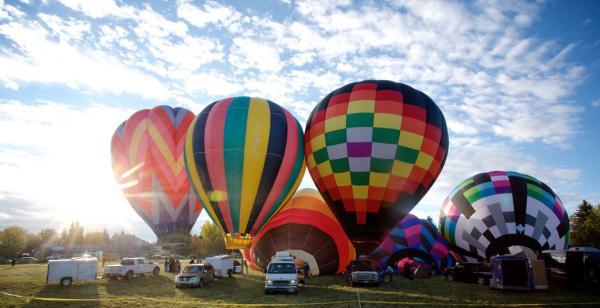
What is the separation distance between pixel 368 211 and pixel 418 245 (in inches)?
313

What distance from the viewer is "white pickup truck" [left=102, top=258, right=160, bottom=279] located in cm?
2072

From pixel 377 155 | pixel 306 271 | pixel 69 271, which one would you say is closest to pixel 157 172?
pixel 69 271

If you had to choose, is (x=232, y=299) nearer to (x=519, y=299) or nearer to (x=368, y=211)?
(x=368, y=211)

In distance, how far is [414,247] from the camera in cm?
2278

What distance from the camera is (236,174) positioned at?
54.4ft

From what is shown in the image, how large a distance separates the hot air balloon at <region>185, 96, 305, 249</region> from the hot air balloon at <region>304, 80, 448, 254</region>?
2023mm

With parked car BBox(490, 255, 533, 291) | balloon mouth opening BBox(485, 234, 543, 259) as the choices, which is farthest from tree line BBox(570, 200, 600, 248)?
parked car BBox(490, 255, 533, 291)

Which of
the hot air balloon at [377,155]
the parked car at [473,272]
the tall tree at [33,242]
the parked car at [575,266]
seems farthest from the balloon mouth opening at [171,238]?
the tall tree at [33,242]

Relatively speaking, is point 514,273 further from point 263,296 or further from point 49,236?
point 49,236

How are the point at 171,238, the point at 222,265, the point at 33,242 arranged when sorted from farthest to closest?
the point at 33,242, the point at 171,238, the point at 222,265

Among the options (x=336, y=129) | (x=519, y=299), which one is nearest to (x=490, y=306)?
(x=519, y=299)

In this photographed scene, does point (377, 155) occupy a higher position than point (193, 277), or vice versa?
point (377, 155)

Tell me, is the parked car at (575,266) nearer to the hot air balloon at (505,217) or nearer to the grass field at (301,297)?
the grass field at (301,297)

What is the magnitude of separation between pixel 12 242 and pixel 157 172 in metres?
60.8
